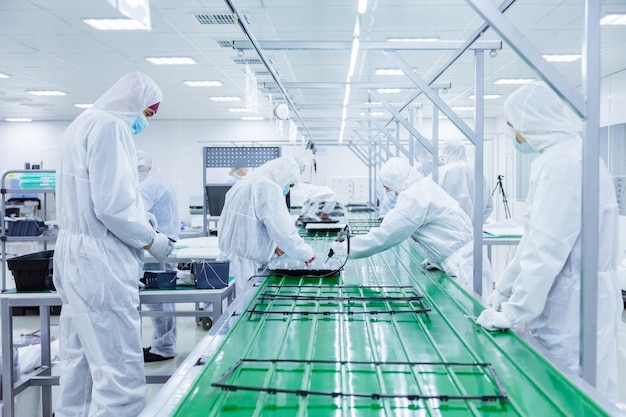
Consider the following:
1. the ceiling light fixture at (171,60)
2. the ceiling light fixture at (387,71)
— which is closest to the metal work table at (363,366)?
the ceiling light fixture at (171,60)

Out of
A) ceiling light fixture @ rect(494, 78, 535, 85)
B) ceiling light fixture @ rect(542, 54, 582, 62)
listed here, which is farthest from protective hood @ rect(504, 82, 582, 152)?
ceiling light fixture @ rect(494, 78, 535, 85)

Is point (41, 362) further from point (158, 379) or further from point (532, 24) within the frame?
point (532, 24)

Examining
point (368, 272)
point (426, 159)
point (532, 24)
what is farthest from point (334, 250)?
point (426, 159)

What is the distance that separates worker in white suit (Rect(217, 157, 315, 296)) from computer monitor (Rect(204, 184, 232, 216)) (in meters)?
2.85

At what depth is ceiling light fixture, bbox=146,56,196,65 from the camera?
22.6ft

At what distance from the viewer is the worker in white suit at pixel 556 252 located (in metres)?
1.60

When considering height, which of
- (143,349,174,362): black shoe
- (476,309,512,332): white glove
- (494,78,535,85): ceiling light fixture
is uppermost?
(494,78,535,85): ceiling light fixture

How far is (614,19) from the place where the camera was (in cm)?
523

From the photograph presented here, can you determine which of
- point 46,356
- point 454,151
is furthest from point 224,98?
point 46,356

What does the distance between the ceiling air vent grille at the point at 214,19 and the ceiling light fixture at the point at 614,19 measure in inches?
142

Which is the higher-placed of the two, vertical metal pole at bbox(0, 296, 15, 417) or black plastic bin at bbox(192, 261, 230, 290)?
black plastic bin at bbox(192, 261, 230, 290)

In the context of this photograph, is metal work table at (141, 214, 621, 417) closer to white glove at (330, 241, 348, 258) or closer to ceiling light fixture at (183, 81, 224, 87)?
white glove at (330, 241, 348, 258)

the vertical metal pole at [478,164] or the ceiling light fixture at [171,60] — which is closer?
the vertical metal pole at [478,164]

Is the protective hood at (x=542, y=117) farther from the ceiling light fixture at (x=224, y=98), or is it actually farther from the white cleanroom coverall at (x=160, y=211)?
the ceiling light fixture at (x=224, y=98)
